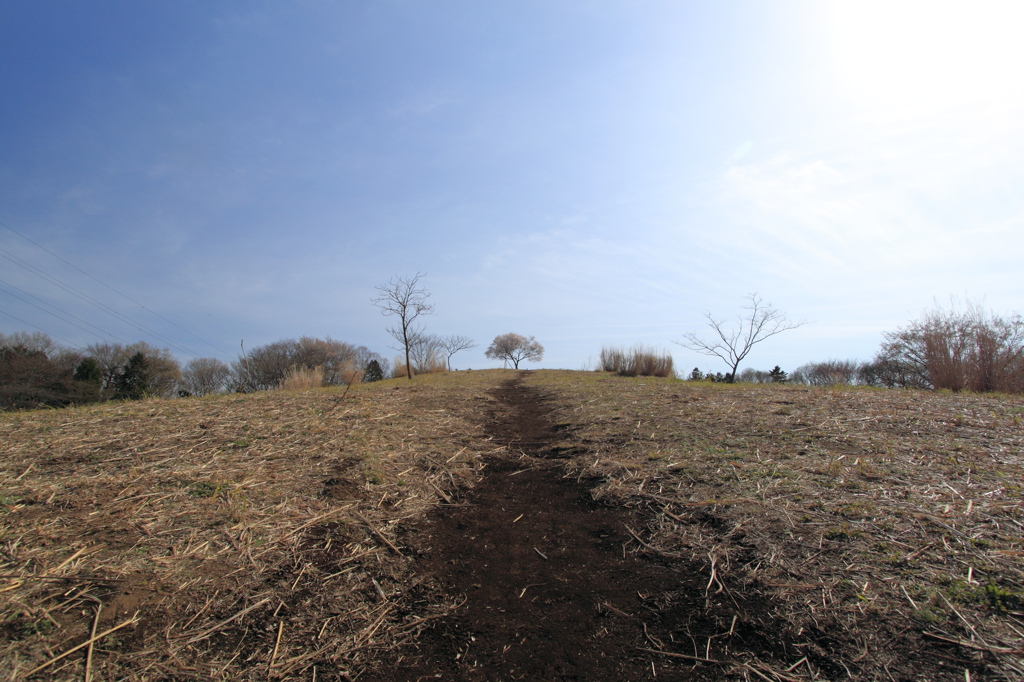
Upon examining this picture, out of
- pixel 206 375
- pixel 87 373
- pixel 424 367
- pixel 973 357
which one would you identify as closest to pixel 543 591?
pixel 973 357

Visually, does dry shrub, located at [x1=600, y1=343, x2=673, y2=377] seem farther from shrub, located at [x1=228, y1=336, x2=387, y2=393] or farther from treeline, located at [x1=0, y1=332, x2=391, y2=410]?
shrub, located at [x1=228, y1=336, x2=387, y2=393]

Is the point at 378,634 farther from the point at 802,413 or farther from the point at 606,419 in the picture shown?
the point at 802,413

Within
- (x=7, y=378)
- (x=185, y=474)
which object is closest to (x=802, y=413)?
(x=185, y=474)

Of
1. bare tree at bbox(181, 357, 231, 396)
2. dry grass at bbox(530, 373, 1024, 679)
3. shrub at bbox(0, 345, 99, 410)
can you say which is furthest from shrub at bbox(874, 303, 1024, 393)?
bare tree at bbox(181, 357, 231, 396)

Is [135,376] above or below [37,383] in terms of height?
above

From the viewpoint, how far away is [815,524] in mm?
3020

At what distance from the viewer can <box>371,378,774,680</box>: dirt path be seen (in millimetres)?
2158

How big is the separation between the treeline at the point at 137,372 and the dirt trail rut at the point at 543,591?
5312 mm

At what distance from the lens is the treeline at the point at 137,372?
21.1 m

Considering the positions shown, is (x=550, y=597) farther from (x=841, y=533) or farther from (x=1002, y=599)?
(x=1002, y=599)

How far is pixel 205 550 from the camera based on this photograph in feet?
9.49

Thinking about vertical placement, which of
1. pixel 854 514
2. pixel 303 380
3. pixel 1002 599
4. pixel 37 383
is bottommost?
pixel 1002 599

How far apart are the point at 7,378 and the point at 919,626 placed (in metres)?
39.3

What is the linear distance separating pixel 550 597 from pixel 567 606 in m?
0.13
